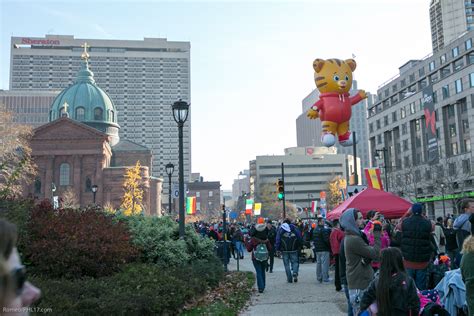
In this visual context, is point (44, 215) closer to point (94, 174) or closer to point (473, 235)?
point (473, 235)

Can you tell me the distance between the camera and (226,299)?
38.8 ft

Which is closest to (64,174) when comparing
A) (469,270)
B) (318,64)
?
(318,64)

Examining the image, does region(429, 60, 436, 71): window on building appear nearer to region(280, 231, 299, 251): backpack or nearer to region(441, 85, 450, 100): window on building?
region(441, 85, 450, 100): window on building

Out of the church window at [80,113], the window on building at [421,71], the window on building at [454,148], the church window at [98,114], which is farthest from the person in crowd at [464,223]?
the church window at [80,113]

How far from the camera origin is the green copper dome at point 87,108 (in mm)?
90438

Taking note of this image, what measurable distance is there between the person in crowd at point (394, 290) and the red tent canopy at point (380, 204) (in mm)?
9251

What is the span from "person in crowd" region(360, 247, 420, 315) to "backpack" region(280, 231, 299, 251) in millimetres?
9495

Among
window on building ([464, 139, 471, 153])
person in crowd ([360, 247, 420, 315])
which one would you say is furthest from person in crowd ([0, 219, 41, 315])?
window on building ([464, 139, 471, 153])

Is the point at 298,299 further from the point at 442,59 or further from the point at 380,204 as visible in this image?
the point at 442,59

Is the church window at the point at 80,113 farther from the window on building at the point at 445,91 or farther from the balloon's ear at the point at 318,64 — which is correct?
the balloon's ear at the point at 318,64

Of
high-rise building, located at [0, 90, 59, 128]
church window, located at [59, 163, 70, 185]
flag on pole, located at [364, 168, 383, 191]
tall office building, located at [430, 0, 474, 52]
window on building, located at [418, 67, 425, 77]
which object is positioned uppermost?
tall office building, located at [430, 0, 474, 52]

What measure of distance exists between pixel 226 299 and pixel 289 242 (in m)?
3.47

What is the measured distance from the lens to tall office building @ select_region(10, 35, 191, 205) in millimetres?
191000

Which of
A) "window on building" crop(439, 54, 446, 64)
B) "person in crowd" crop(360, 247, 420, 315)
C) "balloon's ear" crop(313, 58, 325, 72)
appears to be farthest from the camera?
"window on building" crop(439, 54, 446, 64)
